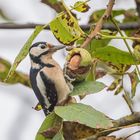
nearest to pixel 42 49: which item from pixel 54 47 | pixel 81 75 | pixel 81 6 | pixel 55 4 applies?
pixel 54 47

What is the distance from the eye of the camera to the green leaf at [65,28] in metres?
1.32

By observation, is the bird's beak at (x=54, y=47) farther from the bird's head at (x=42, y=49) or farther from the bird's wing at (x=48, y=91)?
the bird's wing at (x=48, y=91)

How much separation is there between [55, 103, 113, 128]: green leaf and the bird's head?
33 centimetres

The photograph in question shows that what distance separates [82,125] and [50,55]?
0.33 metres

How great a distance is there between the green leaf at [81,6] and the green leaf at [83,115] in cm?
32

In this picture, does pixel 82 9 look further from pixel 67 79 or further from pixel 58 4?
pixel 58 4

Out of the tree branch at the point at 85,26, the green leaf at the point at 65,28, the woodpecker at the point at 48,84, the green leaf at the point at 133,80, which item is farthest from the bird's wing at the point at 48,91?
the tree branch at the point at 85,26

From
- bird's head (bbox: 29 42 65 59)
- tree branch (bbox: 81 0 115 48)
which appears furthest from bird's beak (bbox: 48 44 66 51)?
tree branch (bbox: 81 0 115 48)

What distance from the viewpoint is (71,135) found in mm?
1219

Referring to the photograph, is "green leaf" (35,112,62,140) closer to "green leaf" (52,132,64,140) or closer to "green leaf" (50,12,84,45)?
"green leaf" (52,132,64,140)

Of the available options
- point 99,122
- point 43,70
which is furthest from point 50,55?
point 99,122

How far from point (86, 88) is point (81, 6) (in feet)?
1.02

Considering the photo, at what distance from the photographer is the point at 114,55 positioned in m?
1.35

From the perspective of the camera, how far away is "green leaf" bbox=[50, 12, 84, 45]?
1.32 m
